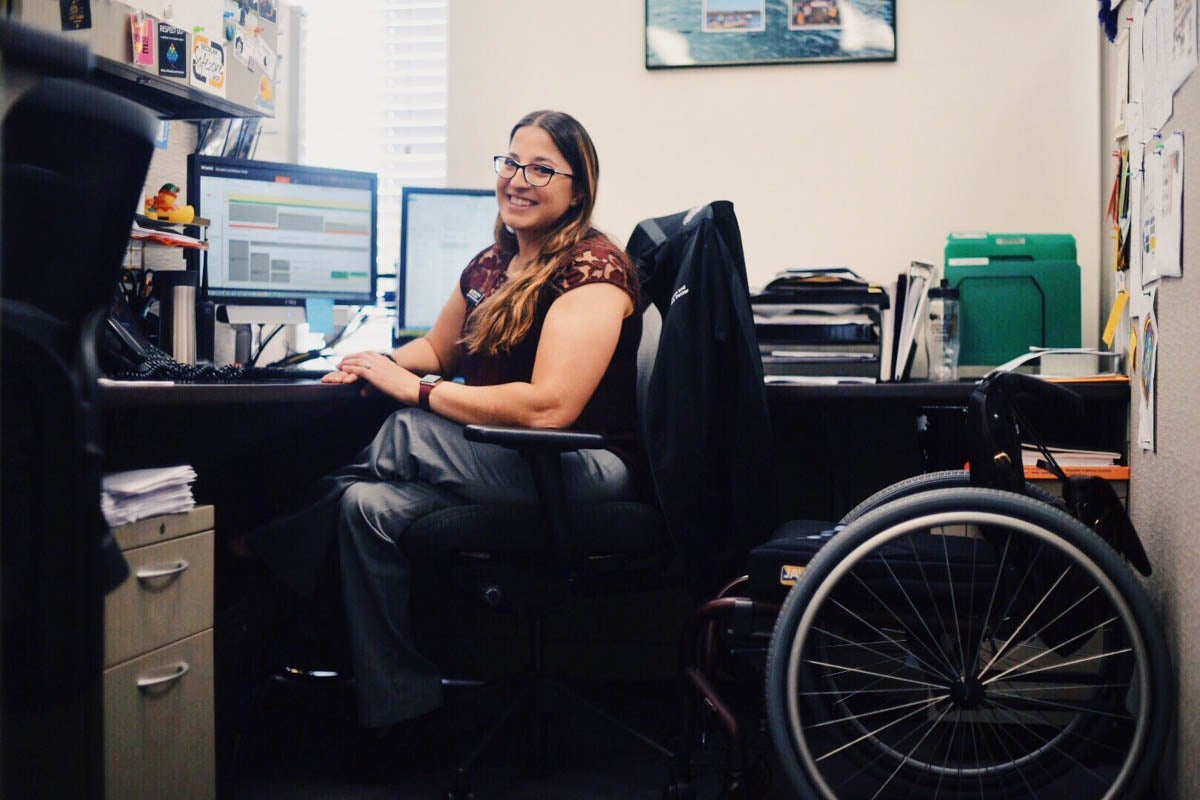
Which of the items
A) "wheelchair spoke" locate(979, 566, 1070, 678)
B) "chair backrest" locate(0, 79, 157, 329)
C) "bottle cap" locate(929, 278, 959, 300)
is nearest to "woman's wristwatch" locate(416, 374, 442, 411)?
"chair backrest" locate(0, 79, 157, 329)

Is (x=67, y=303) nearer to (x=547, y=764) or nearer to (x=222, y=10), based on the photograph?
(x=547, y=764)

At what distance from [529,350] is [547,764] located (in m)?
0.77

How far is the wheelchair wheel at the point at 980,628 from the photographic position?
4.05ft

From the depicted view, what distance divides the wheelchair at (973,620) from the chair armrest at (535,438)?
0.31 m

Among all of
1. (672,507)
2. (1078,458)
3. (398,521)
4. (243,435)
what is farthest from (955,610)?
(243,435)

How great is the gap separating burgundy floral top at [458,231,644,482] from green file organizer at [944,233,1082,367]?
2.53ft

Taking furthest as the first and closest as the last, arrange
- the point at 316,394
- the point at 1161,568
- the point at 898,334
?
the point at 898,334
the point at 316,394
the point at 1161,568

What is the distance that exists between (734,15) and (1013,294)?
0.95 metres

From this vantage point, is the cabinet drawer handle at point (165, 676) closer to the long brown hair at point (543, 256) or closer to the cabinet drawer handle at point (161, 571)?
the cabinet drawer handle at point (161, 571)

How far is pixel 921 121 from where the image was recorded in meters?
2.36

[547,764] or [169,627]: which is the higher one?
[169,627]

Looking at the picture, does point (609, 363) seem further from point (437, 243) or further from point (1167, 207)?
point (1167, 207)

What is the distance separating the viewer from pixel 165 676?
1.42m

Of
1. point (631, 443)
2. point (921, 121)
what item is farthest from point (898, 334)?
point (631, 443)
